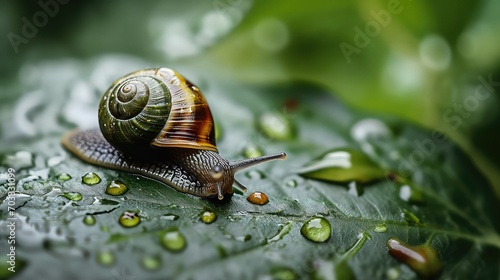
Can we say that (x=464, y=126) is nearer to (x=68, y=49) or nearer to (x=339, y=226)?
(x=339, y=226)

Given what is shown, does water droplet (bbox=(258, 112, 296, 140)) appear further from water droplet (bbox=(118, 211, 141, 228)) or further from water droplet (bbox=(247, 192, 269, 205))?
water droplet (bbox=(118, 211, 141, 228))

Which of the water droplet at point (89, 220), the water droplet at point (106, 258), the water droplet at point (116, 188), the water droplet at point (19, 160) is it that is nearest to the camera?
the water droplet at point (106, 258)

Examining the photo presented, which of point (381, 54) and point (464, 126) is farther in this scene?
point (381, 54)

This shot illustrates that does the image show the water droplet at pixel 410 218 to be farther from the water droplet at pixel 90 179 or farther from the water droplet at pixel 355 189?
the water droplet at pixel 90 179

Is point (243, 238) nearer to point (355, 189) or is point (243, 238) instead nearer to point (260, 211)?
point (260, 211)

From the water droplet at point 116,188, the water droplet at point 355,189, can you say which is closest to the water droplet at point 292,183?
the water droplet at point 355,189

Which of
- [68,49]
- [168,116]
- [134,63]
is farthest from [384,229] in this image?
[68,49]

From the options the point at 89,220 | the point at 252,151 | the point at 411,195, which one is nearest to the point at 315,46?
the point at 252,151
